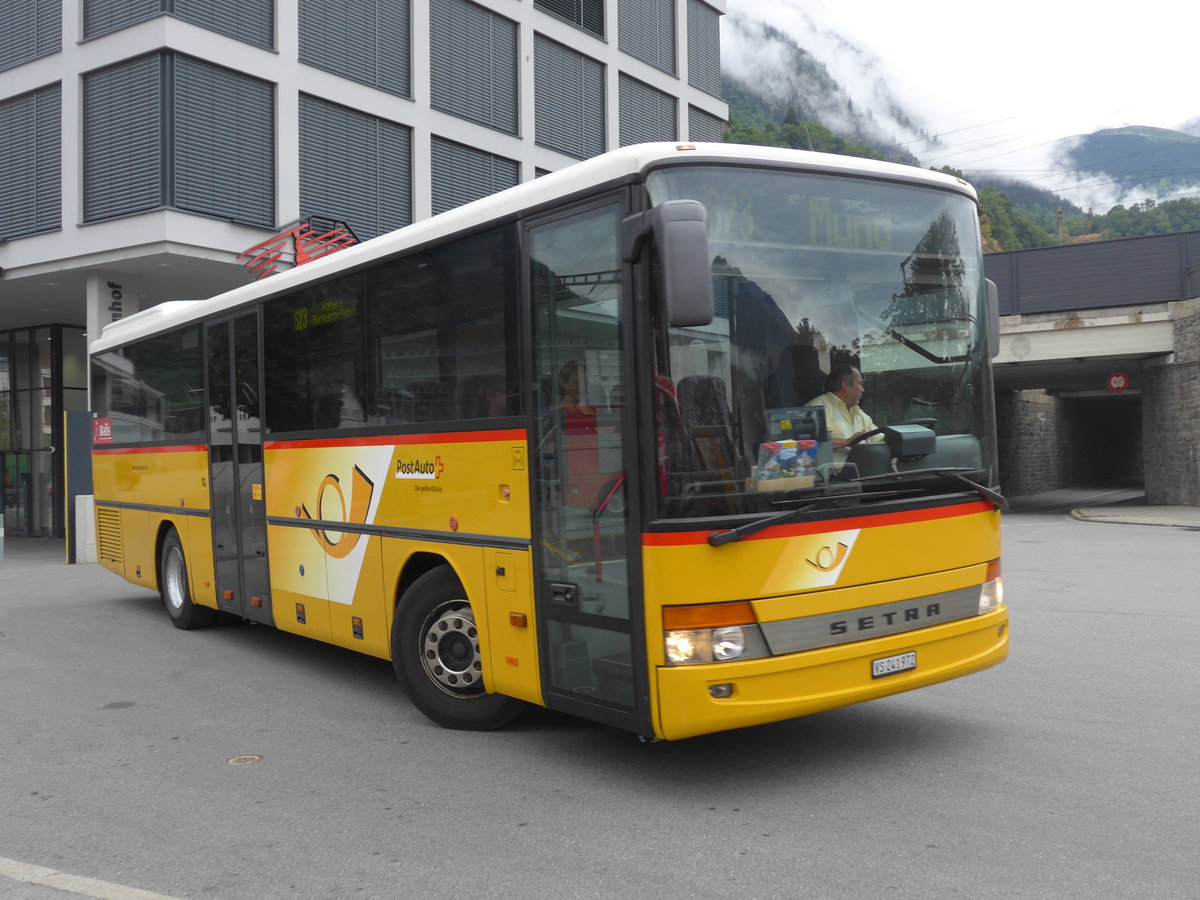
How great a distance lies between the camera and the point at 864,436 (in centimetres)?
515

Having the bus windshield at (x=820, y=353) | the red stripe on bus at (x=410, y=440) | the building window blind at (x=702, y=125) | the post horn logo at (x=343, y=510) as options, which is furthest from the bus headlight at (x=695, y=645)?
the building window blind at (x=702, y=125)

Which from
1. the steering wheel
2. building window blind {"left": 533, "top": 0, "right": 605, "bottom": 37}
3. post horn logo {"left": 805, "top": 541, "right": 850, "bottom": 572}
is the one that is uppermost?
building window blind {"left": 533, "top": 0, "right": 605, "bottom": 37}

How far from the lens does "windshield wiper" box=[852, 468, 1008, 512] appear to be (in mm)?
5211

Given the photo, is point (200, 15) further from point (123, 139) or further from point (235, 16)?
point (123, 139)

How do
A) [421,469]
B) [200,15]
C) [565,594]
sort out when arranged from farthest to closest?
[200,15] → [421,469] → [565,594]

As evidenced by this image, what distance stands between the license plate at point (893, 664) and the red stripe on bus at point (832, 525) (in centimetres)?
62

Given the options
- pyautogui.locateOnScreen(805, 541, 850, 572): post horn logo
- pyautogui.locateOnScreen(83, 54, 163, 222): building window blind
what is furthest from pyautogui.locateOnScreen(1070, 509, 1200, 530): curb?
pyautogui.locateOnScreen(83, 54, 163, 222): building window blind

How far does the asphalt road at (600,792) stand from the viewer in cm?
412

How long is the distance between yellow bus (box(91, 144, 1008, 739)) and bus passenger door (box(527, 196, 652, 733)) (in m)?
0.01

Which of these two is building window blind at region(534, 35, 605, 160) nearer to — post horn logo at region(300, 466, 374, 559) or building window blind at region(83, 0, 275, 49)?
building window blind at region(83, 0, 275, 49)

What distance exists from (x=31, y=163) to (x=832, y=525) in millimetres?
19112

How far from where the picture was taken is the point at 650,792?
5129 millimetres

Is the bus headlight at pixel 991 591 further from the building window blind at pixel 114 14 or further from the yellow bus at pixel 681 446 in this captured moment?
the building window blind at pixel 114 14

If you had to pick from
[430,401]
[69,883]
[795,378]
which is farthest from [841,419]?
[69,883]
